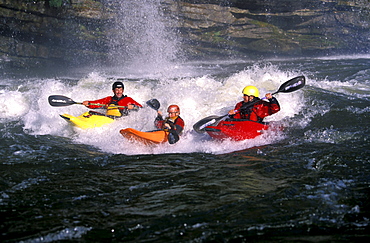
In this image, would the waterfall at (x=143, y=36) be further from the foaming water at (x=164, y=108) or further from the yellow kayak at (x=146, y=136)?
the yellow kayak at (x=146, y=136)

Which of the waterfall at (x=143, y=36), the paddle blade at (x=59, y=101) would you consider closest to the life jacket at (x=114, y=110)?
the paddle blade at (x=59, y=101)

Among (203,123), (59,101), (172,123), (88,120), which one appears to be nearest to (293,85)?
(203,123)

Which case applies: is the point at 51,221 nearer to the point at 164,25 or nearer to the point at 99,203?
the point at 99,203

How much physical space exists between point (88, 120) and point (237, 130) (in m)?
3.08

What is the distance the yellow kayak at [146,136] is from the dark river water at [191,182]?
0.12 metres

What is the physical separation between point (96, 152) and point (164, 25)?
15.1 metres

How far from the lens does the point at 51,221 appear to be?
11.9ft

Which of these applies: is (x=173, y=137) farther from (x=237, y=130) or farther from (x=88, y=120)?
(x=88, y=120)

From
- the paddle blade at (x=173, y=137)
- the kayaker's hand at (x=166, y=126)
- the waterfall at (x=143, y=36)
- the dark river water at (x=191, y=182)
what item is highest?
the waterfall at (x=143, y=36)

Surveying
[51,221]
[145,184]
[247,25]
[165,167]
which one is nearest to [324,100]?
[165,167]

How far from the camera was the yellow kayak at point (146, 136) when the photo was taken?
6.25 metres

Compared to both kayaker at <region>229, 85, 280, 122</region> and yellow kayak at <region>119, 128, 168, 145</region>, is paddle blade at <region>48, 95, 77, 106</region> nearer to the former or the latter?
yellow kayak at <region>119, 128, 168, 145</region>

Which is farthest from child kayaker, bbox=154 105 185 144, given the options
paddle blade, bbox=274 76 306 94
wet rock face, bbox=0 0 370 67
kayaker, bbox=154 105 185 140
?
wet rock face, bbox=0 0 370 67

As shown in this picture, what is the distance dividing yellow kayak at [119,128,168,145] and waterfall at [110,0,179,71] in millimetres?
13432
